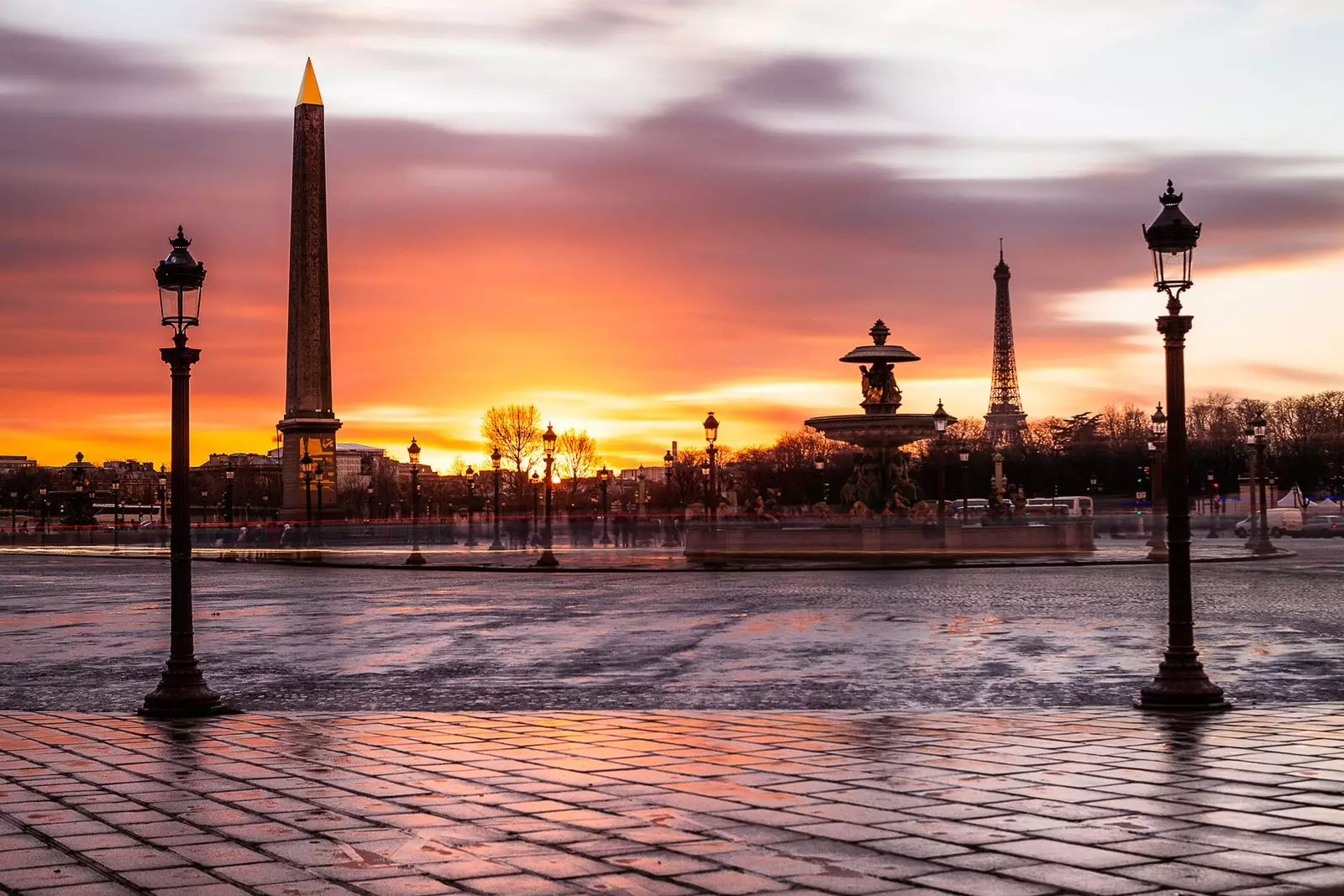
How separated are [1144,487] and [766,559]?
87825mm

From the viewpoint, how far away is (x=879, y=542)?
127 feet

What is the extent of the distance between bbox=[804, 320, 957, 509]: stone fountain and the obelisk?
2124 cm

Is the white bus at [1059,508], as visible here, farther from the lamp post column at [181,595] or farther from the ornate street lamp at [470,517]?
the lamp post column at [181,595]

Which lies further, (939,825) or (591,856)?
(939,825)

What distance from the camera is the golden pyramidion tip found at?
55.5 metres

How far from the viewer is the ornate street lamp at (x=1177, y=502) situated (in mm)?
10734

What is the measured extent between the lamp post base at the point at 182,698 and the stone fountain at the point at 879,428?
32.9 metres

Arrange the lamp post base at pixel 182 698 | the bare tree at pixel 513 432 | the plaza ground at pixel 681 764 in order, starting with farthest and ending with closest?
the bare tree at pixel 513 432
the lamp post base at pixel 182 698
the plaza ground at pixel 681 764

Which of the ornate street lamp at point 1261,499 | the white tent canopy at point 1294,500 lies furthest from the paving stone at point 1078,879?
the white tent canopy at point 1294,500

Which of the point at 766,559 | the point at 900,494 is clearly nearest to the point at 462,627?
the point at 766,559

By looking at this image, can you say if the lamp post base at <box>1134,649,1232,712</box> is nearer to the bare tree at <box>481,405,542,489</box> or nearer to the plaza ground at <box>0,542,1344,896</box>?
the plaza ground at <box>0,542,1344,896</box>

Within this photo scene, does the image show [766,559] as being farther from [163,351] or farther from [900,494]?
[163,351]

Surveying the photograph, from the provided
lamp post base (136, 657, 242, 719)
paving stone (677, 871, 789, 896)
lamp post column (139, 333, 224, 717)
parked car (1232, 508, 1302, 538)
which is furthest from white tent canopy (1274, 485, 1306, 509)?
paving stone (677, 871, 789, 896)

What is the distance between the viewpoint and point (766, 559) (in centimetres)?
3869
